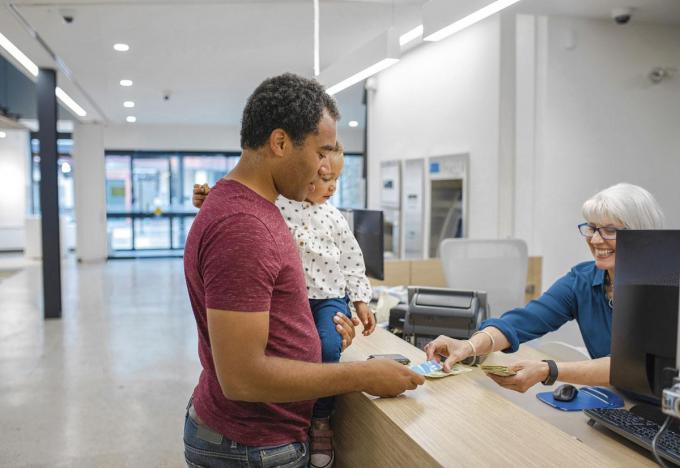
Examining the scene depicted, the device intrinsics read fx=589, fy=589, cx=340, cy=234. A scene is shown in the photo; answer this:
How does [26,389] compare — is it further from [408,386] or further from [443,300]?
[408,386]

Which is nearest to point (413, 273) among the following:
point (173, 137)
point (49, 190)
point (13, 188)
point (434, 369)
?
point (434, 369)

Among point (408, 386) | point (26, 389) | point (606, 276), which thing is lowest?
point (26, 389)

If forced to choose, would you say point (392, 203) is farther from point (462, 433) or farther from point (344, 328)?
point (462, 433)

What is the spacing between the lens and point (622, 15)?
16.5 ft

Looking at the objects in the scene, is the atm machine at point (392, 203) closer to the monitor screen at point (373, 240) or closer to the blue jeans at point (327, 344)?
the monitor screen at point (373, 240)

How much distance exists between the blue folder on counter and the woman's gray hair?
0.65 metres

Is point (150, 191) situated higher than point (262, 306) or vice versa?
point (150, 191)

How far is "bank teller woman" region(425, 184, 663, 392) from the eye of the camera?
86.0 inches

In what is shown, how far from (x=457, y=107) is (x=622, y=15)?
1590 millimetres

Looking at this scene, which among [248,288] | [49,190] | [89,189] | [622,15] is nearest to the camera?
[248,288]

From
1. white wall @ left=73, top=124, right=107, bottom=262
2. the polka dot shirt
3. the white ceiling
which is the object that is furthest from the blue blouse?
white wall @ left=73, top=124, right=107, bottom=262

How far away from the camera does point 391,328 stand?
10.3 ft

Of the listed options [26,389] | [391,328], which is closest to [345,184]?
[26,389]

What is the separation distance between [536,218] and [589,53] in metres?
1.52
